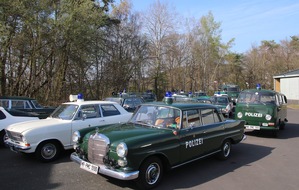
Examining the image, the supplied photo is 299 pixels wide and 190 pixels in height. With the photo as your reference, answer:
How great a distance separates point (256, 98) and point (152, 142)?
794 cm

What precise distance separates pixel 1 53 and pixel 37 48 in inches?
103

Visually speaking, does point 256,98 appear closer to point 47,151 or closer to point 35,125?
point 47,151

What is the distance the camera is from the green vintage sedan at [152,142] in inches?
202

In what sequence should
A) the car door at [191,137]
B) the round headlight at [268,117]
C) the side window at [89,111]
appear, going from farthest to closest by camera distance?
the round headlight at [268,117] → the side window at [89,111] → the car door at [191,137]

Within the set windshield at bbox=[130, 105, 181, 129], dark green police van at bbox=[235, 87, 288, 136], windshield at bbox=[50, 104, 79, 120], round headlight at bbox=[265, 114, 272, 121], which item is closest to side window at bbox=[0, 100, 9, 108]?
windshield at bbox=[50, 104, 79, 120]

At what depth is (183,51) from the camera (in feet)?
162

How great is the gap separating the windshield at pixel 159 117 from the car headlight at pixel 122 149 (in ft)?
4.25

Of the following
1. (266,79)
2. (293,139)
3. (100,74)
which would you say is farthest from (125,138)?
(266,79)

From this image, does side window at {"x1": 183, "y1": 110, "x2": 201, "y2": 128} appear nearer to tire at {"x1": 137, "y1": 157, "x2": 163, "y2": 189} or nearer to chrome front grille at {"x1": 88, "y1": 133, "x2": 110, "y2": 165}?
tire at {"x1": 137, "y1": 157, "x2": 163, "y2": 189}

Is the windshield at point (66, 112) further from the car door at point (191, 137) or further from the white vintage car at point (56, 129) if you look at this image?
the car door at point (191, 137)

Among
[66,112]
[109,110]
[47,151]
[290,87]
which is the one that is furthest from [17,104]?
[290,87]

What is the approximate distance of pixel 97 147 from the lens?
5.47 m

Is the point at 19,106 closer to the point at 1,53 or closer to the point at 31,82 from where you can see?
the point at 1,53

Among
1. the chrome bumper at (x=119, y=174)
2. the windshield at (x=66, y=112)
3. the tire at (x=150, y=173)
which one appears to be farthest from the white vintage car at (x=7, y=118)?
the tire at (x=150, y=173)
